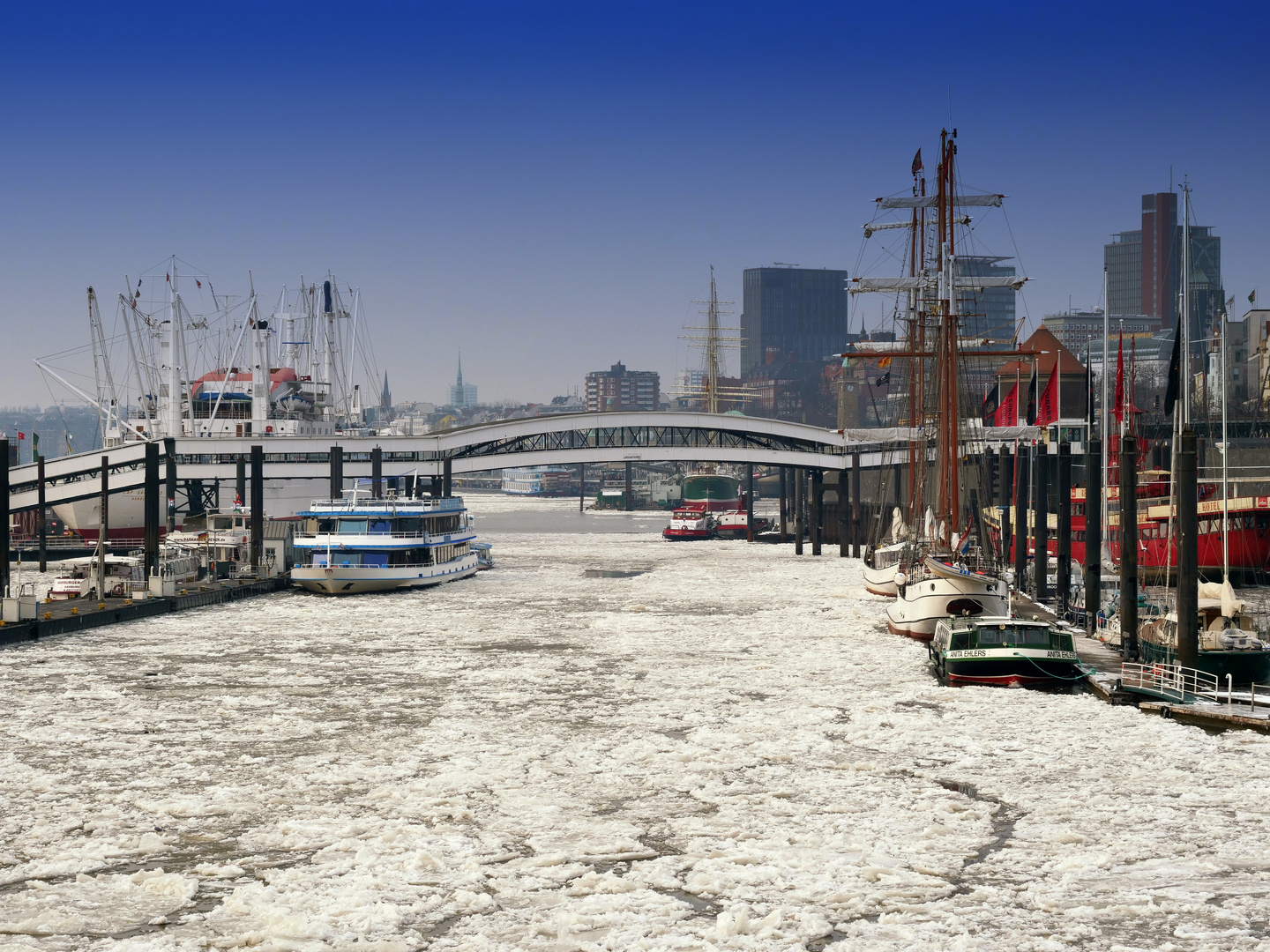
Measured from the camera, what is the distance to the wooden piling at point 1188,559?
29656 mm

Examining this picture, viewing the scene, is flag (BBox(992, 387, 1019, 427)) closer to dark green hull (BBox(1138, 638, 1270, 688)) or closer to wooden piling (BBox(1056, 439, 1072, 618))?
wooden piling (BBox(1056, 439, 1072, 618))

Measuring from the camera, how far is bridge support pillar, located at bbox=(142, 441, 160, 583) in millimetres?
55781

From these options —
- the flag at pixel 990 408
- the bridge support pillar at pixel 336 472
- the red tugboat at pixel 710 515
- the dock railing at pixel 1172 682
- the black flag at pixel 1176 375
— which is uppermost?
the flag at pixel 990 408

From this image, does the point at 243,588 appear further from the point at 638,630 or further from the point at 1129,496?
the point at 1129,496

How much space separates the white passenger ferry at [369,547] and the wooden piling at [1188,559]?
4020cm

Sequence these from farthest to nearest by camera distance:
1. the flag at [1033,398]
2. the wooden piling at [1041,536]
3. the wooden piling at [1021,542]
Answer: the flag at [1033,398] → the wooden piling at [1021,542] → the wooden piling at [1041,536]

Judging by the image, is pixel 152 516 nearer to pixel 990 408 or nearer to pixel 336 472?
pixel 336 472

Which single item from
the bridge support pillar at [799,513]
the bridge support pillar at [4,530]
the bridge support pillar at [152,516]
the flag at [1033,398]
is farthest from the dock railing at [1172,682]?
the bridge support pillar at [799,513]

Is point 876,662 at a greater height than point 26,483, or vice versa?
point 26,483

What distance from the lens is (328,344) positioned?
405 ft

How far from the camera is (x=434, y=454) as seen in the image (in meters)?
105

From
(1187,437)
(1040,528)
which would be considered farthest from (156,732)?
(1040,528)

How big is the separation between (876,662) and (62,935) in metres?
27.0

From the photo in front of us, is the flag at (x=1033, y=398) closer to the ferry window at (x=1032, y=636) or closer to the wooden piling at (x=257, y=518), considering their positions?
the ferry window at (x=1032, y=636)
